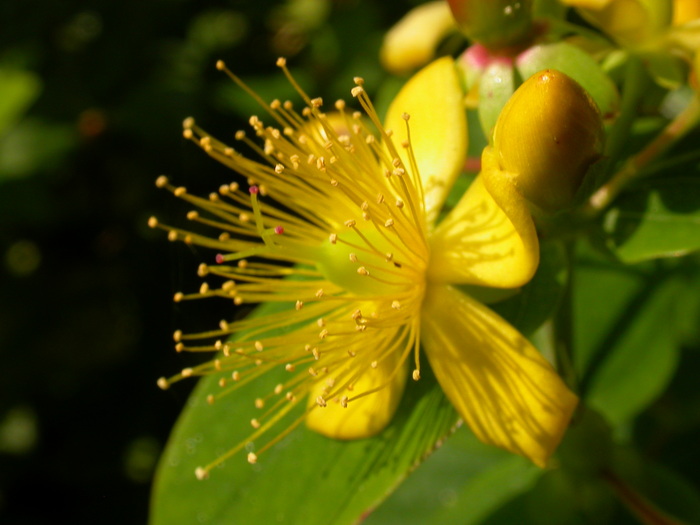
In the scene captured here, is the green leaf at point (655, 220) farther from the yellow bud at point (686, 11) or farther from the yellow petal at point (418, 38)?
the yellow petal at point (418, 38)

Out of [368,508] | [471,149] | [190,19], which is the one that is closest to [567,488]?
[368,508]

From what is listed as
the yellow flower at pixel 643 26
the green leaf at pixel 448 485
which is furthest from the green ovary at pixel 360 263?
the green leaf at pixel 448 485

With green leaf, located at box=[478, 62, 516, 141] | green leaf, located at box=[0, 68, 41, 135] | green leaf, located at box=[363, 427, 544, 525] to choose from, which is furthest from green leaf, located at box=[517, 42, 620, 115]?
green leaf, located at box=[0, 68, 41, 135]

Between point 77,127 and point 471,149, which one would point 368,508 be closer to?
point 471,149

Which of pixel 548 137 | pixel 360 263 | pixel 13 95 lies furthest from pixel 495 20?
pixel 13 95

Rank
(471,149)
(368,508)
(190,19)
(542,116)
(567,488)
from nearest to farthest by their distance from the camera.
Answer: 1. (542,116)
2. (368,508)
3. (567,488)
4. (471,149)
5. (190,19)

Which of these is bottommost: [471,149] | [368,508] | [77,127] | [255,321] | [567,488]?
[567,488]
